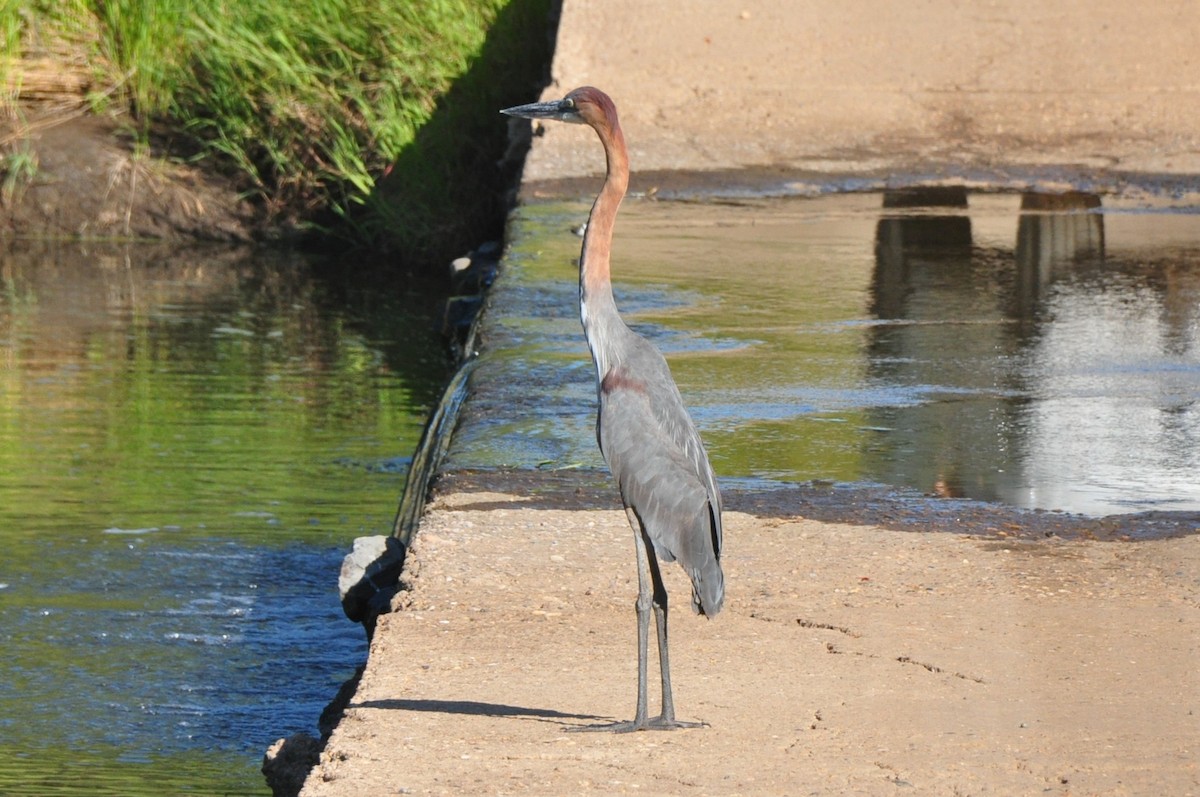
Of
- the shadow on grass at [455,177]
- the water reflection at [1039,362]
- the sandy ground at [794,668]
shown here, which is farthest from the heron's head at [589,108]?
the shadow on grass at [455,177]

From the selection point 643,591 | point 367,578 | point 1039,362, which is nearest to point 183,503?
point 367,578

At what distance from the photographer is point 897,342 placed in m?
7.89

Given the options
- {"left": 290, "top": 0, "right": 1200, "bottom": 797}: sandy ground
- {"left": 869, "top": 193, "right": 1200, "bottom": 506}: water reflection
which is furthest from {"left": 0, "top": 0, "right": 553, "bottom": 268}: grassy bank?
{"left": 290, "top": 0, "right": 1200, "bottom": 797}: sandy ground

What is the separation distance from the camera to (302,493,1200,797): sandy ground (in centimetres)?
373

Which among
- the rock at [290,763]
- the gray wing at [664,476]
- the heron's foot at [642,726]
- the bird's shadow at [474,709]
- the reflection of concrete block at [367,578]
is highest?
the gray wing at [664,476]

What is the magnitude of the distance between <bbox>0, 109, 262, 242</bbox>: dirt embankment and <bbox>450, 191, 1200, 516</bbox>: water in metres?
4.49

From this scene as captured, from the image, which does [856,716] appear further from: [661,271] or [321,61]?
[321,61]

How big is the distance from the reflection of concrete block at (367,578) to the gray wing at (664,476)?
1.93 m

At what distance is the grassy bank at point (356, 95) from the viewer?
43.3ft

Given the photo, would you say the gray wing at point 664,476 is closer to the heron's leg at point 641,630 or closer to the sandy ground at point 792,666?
the heron's leg at point 641,630

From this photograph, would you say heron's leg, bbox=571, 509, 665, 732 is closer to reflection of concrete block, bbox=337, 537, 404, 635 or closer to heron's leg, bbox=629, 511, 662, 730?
heron's leg, bbox=629, 511, 662, 730

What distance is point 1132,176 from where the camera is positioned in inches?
446

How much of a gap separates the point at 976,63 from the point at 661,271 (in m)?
4.36

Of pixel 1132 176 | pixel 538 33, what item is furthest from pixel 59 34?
pixel 1132 176
